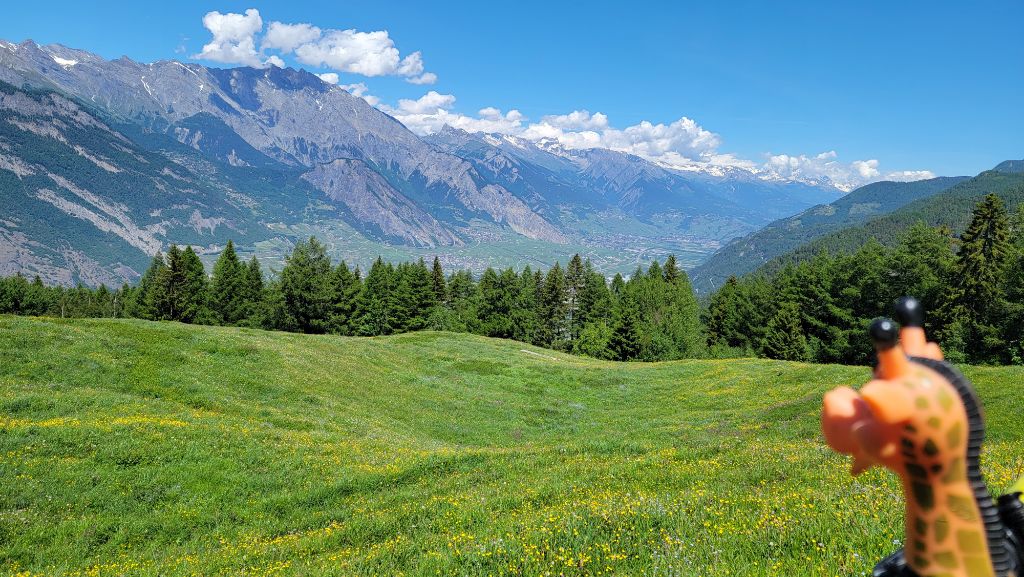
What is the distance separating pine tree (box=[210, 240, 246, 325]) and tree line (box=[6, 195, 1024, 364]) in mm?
184

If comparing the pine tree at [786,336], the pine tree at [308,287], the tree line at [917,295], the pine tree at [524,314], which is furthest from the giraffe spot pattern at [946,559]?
the pine tree at [524,314]

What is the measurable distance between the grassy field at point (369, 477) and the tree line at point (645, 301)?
29.4 metres

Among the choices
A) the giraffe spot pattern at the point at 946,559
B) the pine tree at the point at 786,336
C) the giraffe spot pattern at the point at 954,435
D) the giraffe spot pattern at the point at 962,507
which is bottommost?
the pine tree at the point at 786,336

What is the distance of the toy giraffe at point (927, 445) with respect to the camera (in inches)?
75.0

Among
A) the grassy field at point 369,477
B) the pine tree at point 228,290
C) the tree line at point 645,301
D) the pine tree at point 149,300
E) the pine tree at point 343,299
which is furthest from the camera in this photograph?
the pine tree at point 343,299

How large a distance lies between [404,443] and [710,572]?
16088 millimetres

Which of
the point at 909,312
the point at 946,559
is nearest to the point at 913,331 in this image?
the point at 909,312

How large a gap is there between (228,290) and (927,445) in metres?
82.6

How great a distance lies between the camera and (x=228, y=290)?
7231 cm

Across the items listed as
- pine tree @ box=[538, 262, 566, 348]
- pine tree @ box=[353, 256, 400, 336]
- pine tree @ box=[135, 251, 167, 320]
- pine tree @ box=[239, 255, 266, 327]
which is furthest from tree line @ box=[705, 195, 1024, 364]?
pine tree @ box=[135, 251, 167, 320]

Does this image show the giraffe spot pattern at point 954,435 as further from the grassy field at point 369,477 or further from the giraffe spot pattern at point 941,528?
the grassy field at point 369,477

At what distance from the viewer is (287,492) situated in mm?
12492

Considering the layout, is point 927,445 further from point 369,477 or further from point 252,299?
point 252,299

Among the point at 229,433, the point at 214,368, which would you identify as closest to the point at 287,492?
the point at 229,433
